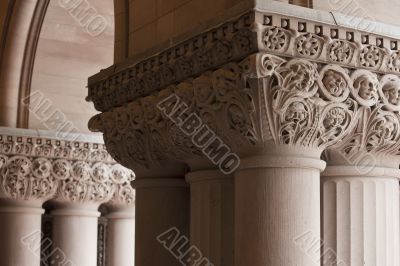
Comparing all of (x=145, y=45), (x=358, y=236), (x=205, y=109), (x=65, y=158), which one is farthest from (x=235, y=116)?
(x=65, y=158)

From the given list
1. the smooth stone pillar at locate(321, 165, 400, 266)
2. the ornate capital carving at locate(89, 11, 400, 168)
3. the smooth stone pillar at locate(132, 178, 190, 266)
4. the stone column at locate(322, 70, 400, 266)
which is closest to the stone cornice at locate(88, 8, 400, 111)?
the ornate capital carving at locate(89, 11, 400, 168)

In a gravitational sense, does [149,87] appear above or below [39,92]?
below

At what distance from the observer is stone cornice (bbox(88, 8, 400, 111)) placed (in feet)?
7.44

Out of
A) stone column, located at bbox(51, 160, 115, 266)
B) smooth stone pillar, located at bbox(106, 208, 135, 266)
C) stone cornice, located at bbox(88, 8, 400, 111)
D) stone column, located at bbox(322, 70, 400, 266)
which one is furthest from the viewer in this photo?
smooth stone pillar, located at bbox(106, 208, 135, 266)

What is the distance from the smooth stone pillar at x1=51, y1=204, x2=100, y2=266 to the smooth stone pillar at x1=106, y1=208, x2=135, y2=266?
18 centimetres

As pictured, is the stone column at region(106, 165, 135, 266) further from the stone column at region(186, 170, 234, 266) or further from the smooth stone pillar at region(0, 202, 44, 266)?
the stone column at region(186, 170, 234, 266)

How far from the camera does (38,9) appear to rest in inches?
186

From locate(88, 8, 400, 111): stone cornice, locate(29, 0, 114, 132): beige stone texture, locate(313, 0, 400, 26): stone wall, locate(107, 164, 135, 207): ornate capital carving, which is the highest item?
locate(29, 0, 114, 132): beige stone texture

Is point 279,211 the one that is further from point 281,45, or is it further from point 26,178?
point 26,178

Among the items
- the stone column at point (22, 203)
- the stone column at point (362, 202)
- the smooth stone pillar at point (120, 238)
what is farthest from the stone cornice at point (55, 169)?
the stone column at point (362, 202)

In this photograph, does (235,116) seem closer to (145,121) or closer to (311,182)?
(311,182)

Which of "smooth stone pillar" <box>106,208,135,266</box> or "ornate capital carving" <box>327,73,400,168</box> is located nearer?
"ornate capital carving" <box>327,73,400,168</box>

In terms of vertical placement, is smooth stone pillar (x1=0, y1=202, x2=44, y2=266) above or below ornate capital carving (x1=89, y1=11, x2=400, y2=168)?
below

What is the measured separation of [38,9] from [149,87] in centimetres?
207
